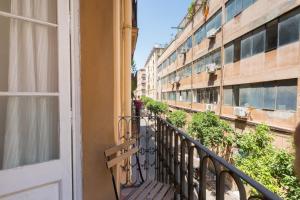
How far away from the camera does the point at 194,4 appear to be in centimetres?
2389

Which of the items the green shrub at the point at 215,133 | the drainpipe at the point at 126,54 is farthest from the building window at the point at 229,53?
the drainpipe at the point at 126,54

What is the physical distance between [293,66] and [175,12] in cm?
2963

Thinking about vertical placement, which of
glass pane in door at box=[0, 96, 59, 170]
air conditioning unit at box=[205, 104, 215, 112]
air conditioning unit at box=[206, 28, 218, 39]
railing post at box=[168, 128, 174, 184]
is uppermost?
air conditioning unit at box=[206, 28, 218, 39]

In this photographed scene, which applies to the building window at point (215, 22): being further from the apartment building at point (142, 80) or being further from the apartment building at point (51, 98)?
the apartment building at point (142, 80)

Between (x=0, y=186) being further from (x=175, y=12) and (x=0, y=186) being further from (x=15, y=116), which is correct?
(x=175, y=12)

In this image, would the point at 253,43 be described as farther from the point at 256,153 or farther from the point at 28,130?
the point at 28,130

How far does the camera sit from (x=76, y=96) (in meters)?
2.11

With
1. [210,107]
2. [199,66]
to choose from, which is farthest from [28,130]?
[199,66]

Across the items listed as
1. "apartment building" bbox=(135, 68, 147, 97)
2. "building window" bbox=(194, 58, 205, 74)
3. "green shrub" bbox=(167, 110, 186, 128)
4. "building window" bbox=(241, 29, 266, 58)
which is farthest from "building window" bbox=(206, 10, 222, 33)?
"apartment building" bbox=(135, 68, 147, 97)

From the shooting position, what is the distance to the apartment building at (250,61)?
10.7 meters

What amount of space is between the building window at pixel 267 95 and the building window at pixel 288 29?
1.79 m

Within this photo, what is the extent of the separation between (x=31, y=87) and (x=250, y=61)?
13781 millimetres

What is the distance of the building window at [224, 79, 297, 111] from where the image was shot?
10.7 metres

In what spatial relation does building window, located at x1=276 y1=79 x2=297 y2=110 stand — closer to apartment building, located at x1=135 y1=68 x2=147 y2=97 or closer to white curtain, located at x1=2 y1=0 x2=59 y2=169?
white curtain, located at x1=2 y1=0 x2=59 y2=169
